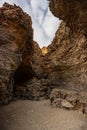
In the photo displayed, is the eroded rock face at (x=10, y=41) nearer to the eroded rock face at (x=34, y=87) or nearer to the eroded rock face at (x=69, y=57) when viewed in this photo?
the eroded rock face at (x=34, y=87)

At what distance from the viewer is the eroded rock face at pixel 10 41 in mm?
19609

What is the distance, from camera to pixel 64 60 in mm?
26984

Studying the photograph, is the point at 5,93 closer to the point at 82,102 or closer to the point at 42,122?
the point at 42,122

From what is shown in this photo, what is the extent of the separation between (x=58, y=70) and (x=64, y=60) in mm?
1102

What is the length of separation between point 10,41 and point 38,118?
598 centimetres

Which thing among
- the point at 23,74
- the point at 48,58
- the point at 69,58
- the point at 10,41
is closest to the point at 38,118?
A: the point at 10,41

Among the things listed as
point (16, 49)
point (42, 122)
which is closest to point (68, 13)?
point (16, 49)

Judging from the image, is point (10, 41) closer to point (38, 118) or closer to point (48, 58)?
point (38, 118)

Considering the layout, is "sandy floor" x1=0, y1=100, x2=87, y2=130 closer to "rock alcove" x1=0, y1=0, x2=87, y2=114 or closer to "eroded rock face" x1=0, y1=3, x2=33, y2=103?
"rock alcove" x1=0, y1=0, x2=87, y2=114

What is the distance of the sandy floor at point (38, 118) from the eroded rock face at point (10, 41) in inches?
53.2

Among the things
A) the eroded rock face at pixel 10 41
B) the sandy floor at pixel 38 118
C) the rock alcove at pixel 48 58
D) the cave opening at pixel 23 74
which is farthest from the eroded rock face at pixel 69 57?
the eroded rock face at pixel 10 41

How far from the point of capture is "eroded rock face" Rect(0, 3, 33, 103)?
772 inches

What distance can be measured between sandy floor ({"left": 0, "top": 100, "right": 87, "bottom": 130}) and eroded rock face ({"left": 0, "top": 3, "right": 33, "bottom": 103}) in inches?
53.2

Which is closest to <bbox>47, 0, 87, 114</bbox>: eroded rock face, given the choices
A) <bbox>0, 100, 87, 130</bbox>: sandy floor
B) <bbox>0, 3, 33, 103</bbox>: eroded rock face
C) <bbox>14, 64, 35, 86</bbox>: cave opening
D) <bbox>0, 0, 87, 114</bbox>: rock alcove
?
<bbox>0, 0, 87, 114</bbox>: rock alcove
